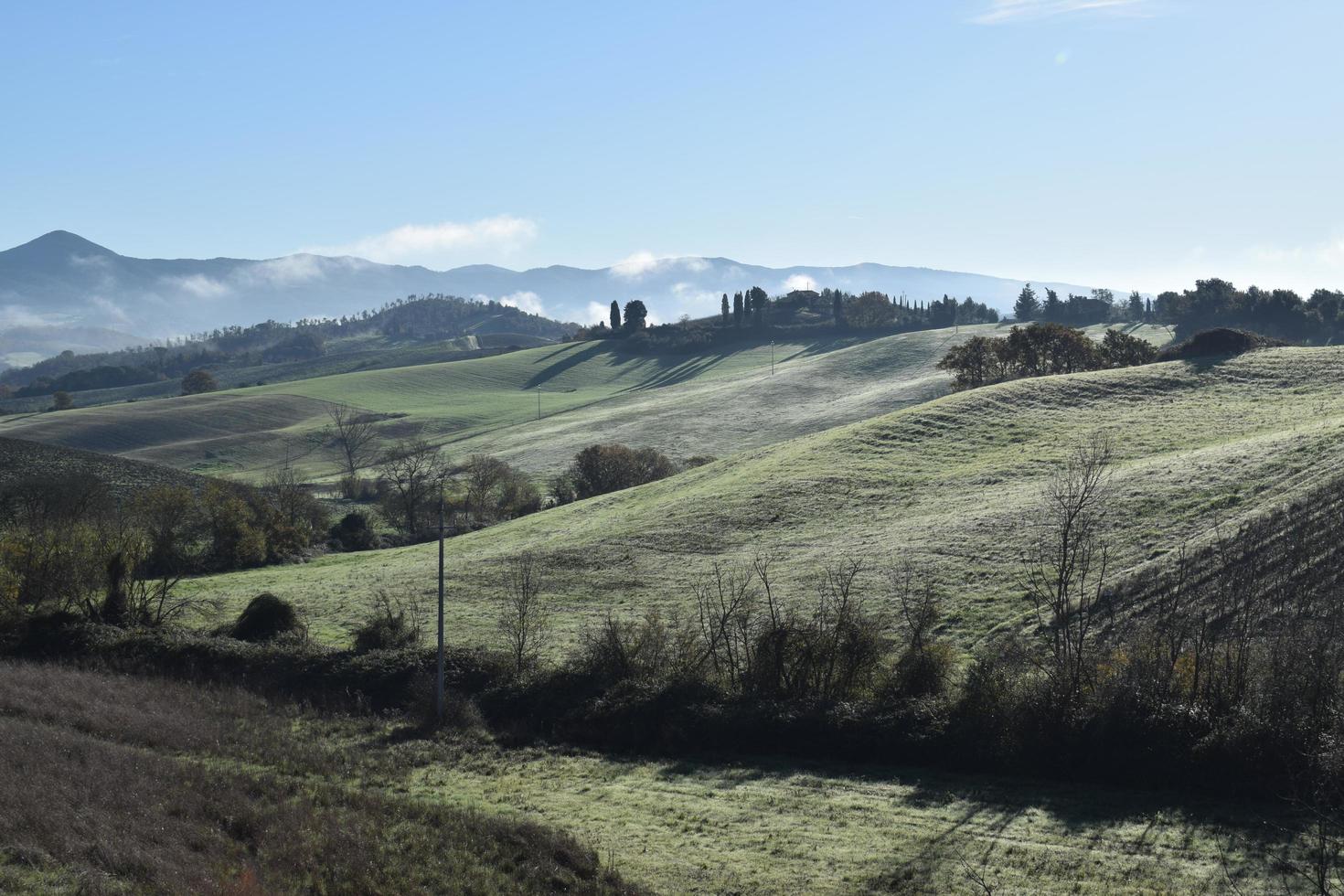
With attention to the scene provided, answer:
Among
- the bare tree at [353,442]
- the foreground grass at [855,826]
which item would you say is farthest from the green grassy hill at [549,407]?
the foreground grass at [855,826]

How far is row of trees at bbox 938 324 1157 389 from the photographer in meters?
104

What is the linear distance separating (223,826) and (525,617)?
586 inches

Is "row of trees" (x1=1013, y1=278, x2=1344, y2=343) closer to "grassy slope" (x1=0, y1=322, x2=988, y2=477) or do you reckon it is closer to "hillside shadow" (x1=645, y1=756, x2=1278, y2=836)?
"grassy slope" (x1=0, y1=322, x2=988, y2=477)

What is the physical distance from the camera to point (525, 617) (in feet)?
111

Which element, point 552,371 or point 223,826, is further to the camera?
point 552,371

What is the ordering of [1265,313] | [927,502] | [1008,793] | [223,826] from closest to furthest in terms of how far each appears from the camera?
[223,826]
[1008,793]
[927,502]
[1265,313]

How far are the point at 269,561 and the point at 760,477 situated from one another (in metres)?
30.0

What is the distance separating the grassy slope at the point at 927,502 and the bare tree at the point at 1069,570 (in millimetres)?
911

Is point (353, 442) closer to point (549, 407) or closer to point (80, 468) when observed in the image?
point (549, 407)

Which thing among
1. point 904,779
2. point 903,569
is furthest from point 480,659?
point 903,569

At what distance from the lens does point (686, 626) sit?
37.1m

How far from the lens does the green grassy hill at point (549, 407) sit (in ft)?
368

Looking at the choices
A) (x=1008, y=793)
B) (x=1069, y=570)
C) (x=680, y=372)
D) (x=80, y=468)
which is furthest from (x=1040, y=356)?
(x=1008, y=793)

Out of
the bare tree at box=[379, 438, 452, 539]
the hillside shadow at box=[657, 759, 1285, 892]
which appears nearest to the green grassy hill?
the bare tree at box=[379, 438, 452, 539]
